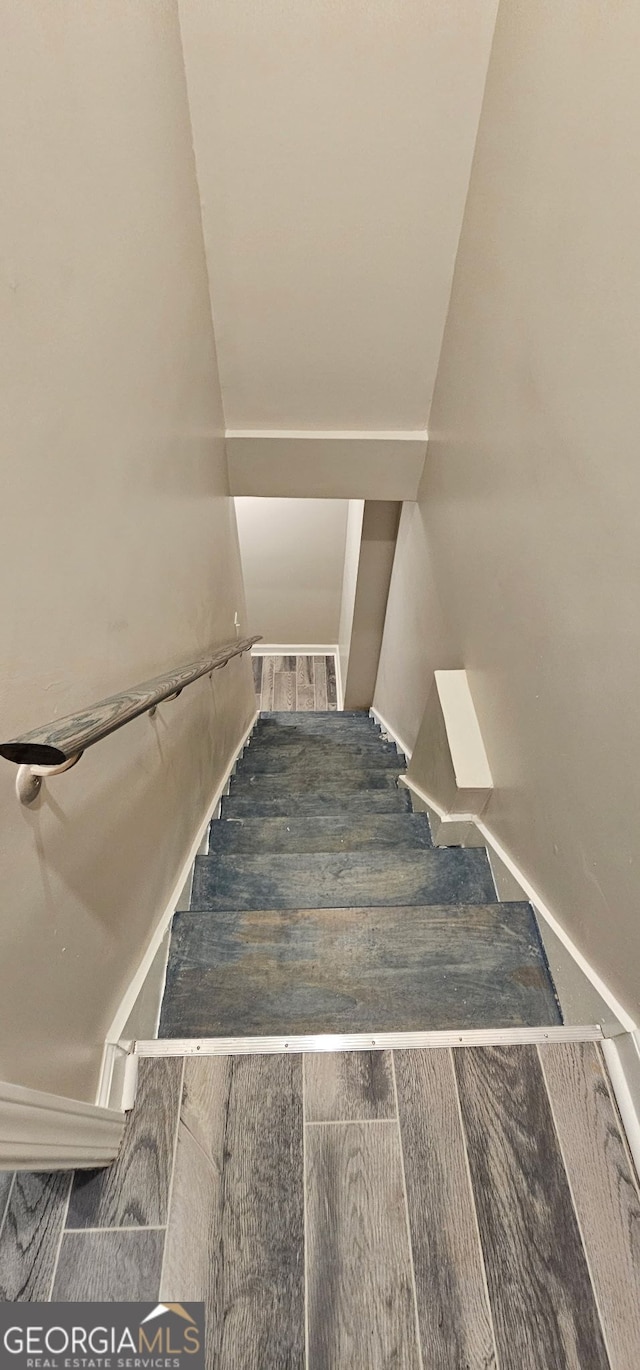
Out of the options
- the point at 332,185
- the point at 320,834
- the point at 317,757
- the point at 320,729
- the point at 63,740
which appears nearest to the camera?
the point at 63,740

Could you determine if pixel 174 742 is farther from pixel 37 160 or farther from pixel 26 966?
pixel 37 160

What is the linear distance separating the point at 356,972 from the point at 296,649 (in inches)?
201

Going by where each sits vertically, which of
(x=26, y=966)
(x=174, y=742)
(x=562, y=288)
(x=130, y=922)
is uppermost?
(x=562, y=288)

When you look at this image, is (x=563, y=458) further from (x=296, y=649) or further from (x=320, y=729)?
(x=296, y=649)

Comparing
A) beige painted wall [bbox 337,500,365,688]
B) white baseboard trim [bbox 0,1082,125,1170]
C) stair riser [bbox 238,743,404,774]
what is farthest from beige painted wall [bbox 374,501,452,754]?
white baseboard trim [bbox 0,1082,125,1170]

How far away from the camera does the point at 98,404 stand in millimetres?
1048

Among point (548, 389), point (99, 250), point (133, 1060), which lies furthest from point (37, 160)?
point (133, 1060)

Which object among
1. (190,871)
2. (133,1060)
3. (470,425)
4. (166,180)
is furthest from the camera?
(470,425)

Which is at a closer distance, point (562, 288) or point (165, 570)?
point (562, 288)

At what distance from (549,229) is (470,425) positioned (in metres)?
0.72

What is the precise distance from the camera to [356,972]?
1.42 m

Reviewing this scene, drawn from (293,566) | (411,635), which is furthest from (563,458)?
(293,566)

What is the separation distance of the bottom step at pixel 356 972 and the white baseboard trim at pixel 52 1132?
0.95ft

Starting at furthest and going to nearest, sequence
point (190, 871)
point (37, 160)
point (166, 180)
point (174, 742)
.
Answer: point (190, 871), point (174, 742), point (166, 180), point (37, 160)
